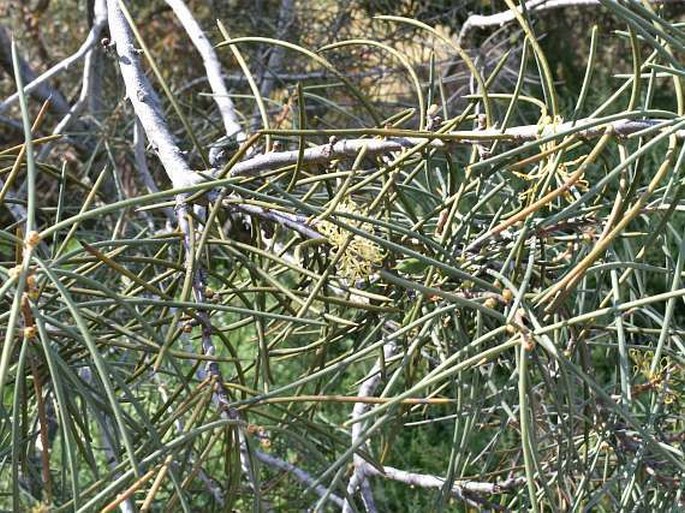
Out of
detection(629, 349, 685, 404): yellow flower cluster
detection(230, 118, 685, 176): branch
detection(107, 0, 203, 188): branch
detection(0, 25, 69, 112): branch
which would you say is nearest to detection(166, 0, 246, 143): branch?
detection(107, 0, 203, 188): branch

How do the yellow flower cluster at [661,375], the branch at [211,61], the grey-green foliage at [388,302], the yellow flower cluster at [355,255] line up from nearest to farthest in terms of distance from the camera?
the grey-green foliage at [388,302]
the yellow flower cluster at [355,255]
the yellow flower cluster at [661,375]
the branch at [211,61]

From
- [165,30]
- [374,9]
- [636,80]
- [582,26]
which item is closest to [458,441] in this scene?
[636,80]

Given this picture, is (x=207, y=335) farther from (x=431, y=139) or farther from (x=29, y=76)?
(x=29, y=76)

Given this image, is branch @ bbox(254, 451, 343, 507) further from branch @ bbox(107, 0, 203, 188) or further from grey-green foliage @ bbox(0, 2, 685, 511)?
branch @ bbox(107, 0, 203, 188)

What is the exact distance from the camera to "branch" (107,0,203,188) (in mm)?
644

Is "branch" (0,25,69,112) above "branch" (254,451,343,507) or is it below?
above

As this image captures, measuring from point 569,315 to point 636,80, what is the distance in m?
0.17

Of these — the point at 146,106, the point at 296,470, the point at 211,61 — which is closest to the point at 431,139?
the point at 146,106

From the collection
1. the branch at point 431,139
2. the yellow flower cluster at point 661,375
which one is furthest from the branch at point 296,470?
the branch at point 431,139

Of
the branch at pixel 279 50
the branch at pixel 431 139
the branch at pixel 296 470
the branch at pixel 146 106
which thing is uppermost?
the branch at pixel 146 106

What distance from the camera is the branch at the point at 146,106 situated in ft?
2.11

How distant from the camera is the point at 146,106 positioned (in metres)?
0.71

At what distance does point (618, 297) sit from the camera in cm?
54

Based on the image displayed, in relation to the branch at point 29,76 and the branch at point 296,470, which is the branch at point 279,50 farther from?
the branch at point 296,470
